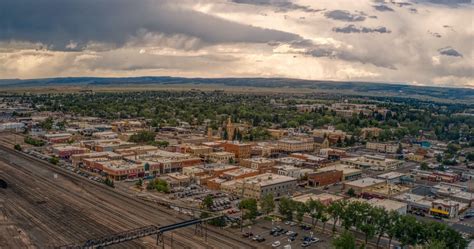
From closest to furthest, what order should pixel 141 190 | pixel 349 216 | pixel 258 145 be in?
1. pixel 349 216
2. pixel 141 190
3. pixel 258 145

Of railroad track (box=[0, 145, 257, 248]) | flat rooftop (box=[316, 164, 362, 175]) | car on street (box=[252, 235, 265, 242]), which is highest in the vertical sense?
flat rooftop (box=[316, 164, 362, 175])

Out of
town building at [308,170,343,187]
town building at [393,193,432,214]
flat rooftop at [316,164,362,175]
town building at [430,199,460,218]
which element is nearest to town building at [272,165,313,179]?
town building at [308,170,343,187]

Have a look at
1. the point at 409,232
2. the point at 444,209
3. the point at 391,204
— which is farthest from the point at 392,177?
the point at 409,232

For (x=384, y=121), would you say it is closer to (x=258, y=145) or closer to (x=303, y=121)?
(x=303, y=121)

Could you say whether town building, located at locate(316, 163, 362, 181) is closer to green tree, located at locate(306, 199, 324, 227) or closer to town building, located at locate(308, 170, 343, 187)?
town building, located at locate(308, 170, 343, 187)

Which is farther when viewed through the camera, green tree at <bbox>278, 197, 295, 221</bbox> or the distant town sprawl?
green tree at <bbox>278, 197, 295, 221</bbox>

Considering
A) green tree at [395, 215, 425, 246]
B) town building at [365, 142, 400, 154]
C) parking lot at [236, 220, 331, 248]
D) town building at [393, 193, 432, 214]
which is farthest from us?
town building at [365, 142, 400, 154]

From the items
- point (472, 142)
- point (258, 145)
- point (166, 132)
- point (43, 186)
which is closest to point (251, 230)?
point (43, 186)

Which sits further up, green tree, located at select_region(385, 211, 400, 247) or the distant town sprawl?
green tree, located at select_region(385, 211, 400, 247)
